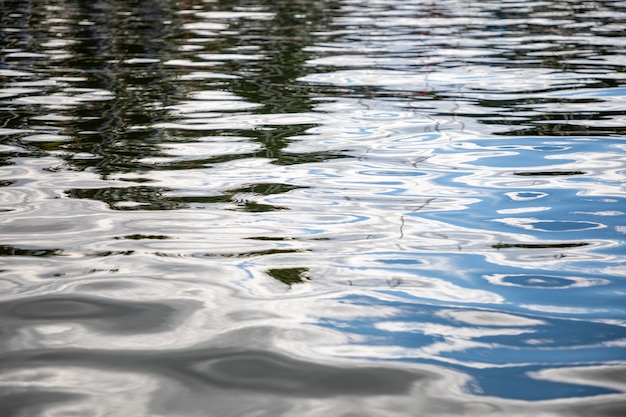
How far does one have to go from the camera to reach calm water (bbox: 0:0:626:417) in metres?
2.17

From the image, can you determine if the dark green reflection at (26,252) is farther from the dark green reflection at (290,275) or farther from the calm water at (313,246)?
the dark green reflection at (290,275)

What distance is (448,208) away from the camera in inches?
147

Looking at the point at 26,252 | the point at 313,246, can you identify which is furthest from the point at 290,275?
the point at 26,252

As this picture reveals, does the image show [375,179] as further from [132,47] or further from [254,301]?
[132,47]

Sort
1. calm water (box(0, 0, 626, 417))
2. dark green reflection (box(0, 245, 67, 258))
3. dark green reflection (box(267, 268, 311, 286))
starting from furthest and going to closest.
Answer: dark green reflection (box(0, 245, 67, 258)) < dark green reflection (box(267, 268, 311, 286)) < calm water (box(0, 0, 626, 417))

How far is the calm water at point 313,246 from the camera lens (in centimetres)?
217

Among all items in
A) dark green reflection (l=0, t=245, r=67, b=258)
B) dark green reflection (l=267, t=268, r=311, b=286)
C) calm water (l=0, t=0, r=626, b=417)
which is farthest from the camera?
dark green reflection (l=0, t=245, r=67, b=258)

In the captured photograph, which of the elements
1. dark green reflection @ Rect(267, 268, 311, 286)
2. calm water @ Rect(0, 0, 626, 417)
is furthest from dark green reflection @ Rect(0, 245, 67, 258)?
dark green reflection @ Rect(267, 268, 311, 286)

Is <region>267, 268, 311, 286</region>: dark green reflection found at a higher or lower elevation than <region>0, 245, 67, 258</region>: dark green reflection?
lower

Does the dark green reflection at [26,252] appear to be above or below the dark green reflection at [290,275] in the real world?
above

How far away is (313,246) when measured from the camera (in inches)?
126

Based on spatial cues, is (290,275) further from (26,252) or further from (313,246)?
(26,252)

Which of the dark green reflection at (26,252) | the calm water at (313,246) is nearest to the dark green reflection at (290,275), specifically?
the calm water at (313,246)

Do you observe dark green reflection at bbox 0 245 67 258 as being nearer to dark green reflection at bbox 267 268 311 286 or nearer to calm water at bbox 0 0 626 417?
calm water at bbox 0 0 626 417
